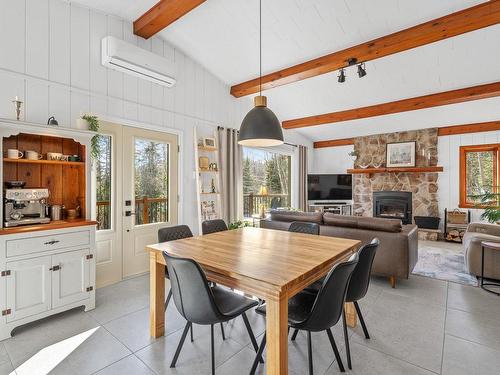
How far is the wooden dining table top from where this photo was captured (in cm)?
156

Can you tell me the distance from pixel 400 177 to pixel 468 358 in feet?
18.4

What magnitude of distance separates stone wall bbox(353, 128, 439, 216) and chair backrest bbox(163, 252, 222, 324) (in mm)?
6611

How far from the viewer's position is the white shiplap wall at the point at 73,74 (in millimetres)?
2684

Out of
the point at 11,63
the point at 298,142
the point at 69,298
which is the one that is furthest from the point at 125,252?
the point at 298,142

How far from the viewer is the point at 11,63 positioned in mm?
2658

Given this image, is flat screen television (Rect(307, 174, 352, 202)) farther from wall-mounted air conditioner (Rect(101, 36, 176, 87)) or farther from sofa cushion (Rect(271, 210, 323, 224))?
wall-mounted air conditioner (Rect(101, 36, 176, 87))

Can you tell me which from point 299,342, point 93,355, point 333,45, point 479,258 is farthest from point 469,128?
point 93,355

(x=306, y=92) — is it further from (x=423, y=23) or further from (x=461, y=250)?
(x=461, y=250)

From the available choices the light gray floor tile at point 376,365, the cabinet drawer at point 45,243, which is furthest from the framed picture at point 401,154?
the cabinet drawer at point 45,243

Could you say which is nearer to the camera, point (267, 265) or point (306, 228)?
point (267, 265)

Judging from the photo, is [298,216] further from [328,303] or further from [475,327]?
[328,303]

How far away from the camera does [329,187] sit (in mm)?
7590

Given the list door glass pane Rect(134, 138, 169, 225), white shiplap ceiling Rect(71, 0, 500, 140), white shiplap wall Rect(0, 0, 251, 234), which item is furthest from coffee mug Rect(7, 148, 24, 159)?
white shiplap ceiling Rect(71, 0, 500, 140)

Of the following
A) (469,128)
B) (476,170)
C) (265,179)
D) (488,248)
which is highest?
(469,128)
